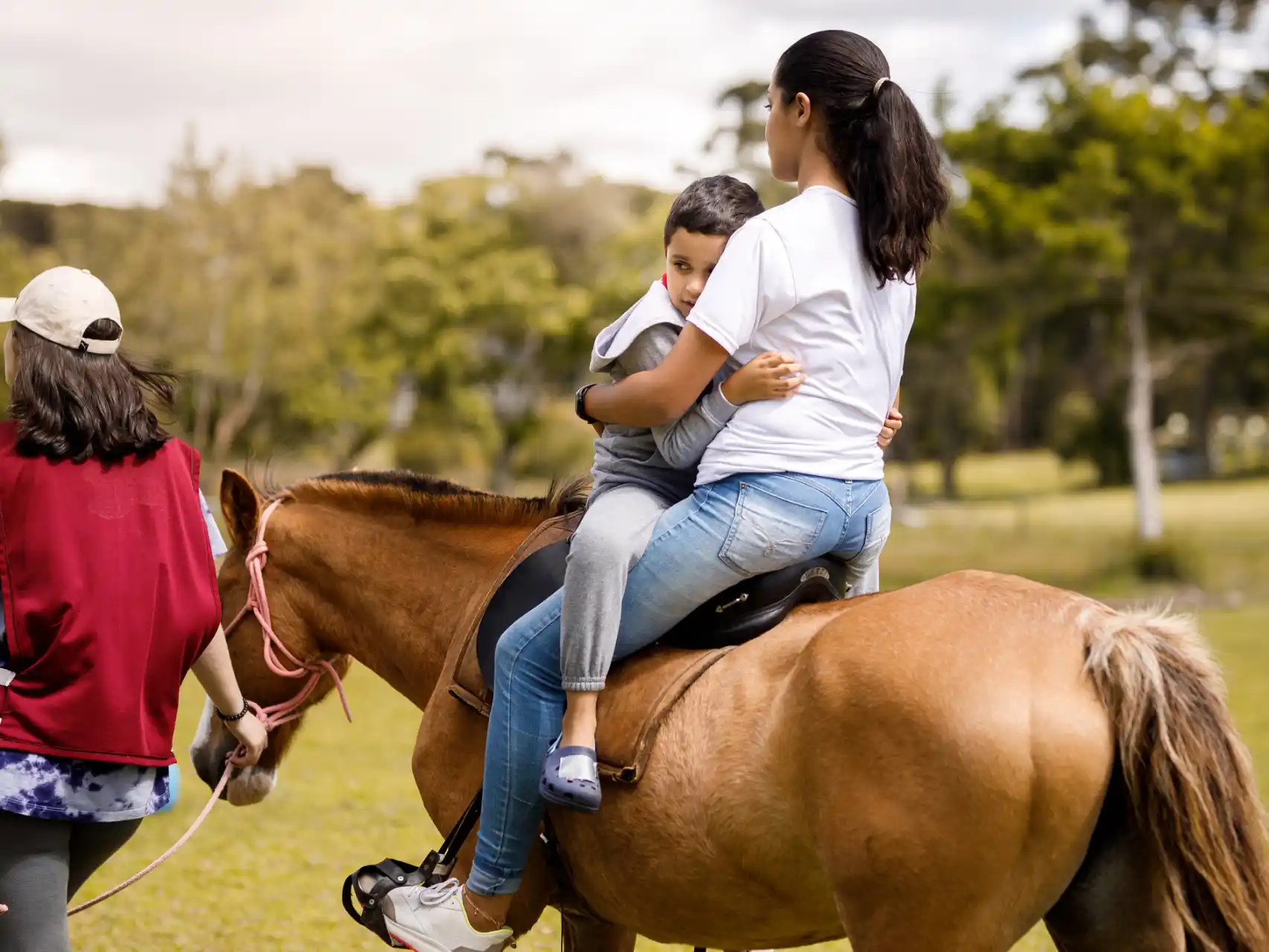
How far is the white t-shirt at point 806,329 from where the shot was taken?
3059 millimetres

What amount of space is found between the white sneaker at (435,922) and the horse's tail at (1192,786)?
1715 millimetres

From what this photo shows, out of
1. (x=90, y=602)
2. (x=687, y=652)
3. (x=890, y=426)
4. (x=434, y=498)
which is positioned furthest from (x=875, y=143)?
(x=90, y=602)

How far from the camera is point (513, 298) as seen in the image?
51.6 m

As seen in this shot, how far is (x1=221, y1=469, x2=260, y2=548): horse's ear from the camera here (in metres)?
4.32

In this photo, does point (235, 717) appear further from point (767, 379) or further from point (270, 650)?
point (767, 379)

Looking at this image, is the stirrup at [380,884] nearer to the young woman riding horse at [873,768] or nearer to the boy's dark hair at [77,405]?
the young woman riding horse at [873,768]

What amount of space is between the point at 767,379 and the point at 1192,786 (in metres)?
1.25

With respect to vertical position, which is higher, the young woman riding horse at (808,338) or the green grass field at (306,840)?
the young woman riding horse at (808,338)

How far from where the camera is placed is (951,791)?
8.77ft

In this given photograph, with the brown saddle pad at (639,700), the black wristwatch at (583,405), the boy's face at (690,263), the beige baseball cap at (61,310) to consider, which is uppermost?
the boy's face at (690,263)

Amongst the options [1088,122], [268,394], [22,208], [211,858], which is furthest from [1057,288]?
[22,208]

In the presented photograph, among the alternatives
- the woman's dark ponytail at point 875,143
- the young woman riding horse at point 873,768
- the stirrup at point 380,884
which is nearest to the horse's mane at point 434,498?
the young woman riding horse at point 873,768

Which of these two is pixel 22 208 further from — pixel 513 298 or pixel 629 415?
pixel 629 415

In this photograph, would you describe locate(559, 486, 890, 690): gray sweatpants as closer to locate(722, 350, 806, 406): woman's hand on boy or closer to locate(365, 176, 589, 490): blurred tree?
locate(722, 350, 806, 406): woman's hand on boy
